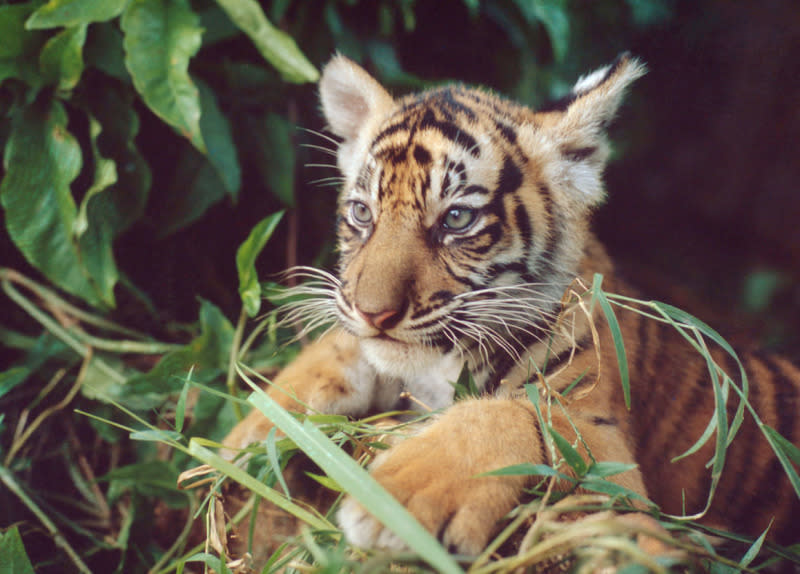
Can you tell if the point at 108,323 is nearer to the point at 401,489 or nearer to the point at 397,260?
the point at 397,260

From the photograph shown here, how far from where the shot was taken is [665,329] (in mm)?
1722

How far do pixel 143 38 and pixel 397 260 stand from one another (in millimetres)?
861

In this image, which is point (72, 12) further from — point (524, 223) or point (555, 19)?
point (555, 19)

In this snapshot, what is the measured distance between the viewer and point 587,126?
153 cm

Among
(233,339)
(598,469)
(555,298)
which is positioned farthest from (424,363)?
(233,339)

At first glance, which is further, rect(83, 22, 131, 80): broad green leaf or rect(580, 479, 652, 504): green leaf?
rect(83, 22, 131, 80): broad green leaf

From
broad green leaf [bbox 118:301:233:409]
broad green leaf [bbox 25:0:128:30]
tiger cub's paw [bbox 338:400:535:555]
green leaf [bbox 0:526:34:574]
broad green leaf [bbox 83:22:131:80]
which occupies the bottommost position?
green leaf [bbox 0:526:34:574]

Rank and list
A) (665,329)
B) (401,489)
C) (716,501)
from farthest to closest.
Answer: (665,329) → (716,501) → (401,489)

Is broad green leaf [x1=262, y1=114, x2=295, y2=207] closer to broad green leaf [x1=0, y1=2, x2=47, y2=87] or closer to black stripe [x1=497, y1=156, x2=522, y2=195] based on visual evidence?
broad green leaf [x1=0, y1=2, x2=47, y2=87]

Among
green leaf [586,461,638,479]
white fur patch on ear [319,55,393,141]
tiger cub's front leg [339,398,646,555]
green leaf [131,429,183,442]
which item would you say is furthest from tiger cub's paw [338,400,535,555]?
white fur patch on ear [319,55,393,141]

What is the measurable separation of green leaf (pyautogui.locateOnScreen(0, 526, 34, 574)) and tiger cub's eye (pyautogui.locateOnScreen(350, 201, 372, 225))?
0.91m

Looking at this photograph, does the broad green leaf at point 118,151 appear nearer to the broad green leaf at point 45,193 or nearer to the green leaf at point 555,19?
the broad green leaf at point 45,193

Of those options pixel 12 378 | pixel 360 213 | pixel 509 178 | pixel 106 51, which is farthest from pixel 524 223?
pixel 12 378

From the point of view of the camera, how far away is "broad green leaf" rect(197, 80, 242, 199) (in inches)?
73.4
